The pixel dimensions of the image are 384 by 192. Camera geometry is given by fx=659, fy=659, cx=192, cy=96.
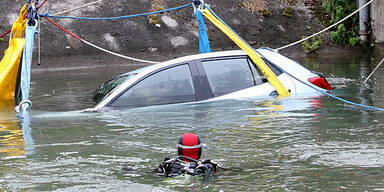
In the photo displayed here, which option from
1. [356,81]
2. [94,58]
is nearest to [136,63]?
[94,58]

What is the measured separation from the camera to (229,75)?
9.56 metres

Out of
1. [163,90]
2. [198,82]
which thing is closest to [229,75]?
[198,82]

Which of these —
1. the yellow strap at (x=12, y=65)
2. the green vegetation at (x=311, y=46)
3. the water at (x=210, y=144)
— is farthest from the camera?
the green vegetation at (x=311, y=46)

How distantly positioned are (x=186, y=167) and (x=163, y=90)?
368 centimetres

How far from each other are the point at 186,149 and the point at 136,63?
39.3 feet

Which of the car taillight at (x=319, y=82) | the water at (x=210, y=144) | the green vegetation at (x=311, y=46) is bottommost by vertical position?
the water at (x=210, y=144)

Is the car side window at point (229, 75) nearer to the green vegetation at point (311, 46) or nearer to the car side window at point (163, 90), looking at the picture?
the car side window at point (163, 90)

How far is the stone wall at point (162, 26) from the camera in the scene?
1831 cm

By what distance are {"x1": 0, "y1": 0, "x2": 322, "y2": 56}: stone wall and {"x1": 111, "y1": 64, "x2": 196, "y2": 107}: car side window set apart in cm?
882

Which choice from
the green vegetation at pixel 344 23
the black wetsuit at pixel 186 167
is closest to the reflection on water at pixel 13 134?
the black wetsuit at pixel 186 167

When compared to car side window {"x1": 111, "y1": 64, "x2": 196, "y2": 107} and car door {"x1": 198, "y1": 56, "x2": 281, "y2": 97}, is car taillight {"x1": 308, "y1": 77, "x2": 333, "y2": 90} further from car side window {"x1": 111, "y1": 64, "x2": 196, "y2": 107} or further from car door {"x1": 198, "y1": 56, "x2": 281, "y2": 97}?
car side window {"x1": 111, "y1": 64, "x2": 196, "y2": 107}

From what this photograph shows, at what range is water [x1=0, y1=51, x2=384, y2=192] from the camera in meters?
5.97

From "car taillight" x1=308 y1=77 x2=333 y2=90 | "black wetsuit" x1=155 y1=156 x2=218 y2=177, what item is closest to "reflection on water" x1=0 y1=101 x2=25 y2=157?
"black wetsuit" x1=155 y1=156 x2=218 y2=177

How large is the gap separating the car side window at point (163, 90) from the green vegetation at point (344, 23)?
10.1 metres
